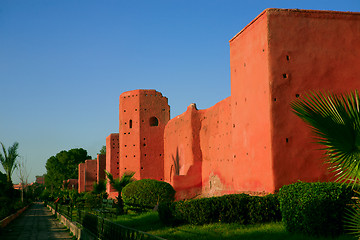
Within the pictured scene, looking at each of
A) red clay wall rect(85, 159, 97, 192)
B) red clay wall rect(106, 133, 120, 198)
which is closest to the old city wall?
red clay wall rect(106, 133, 120, 198)

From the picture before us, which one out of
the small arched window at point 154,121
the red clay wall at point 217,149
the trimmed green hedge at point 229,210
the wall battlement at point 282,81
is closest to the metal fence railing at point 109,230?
the trimmed green hedge at point 229,210

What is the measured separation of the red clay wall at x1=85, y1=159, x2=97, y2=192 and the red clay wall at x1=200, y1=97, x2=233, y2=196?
27.3 metres

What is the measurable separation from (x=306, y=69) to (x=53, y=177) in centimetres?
7270

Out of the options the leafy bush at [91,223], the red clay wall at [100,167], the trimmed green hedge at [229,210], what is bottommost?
the leafy bush at [91,223]

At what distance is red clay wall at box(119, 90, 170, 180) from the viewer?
2678cm

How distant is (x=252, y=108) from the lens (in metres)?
11.7

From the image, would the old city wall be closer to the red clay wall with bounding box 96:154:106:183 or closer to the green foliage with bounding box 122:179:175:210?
the green foliage with bounding box 122:179:175:210

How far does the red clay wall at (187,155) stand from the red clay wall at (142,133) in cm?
306

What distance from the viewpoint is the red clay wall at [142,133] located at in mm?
26781

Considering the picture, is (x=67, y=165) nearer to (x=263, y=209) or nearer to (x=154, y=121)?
(x=154, y=121)

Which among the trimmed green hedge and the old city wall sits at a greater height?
the old city wall

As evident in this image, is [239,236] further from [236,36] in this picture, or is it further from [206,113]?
[206,113]

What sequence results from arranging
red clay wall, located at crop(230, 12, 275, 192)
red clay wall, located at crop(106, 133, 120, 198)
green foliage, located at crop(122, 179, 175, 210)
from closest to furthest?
1. red clay wall, located at crop(230, 12, 275, 192)
2. green foliage, located at crop(122, 179, 175, 210)
3. red clay wall, located at crop(106, 133, 120, 198)

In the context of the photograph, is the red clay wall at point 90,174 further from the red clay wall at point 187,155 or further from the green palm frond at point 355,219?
the green palm frond at point 355,219
